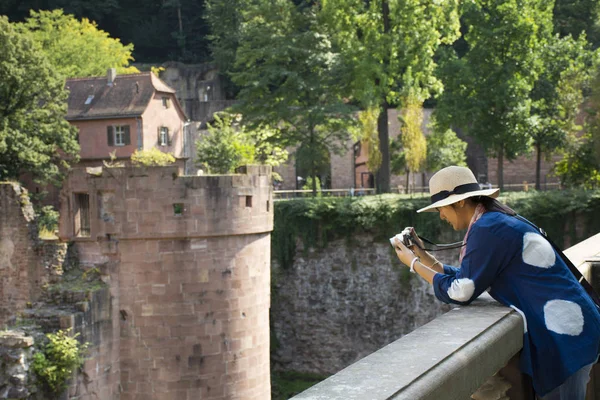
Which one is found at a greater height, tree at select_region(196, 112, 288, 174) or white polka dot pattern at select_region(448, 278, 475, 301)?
tree at select_region(196, 112, 288, 174)

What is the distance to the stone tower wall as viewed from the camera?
52.0 ft

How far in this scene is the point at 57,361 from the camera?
14.9 m

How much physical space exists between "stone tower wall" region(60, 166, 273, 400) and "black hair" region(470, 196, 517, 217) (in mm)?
12296

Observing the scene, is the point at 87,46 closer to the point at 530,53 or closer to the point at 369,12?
the point at 369,12

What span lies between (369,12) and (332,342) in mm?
11582

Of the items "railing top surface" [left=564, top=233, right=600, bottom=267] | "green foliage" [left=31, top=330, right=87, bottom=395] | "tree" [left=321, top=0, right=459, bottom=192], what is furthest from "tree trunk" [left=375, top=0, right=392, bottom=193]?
"railing top surface" [left=564, top=233, right=600, bottom=267]

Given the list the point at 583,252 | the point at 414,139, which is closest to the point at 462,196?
the point at 583,252

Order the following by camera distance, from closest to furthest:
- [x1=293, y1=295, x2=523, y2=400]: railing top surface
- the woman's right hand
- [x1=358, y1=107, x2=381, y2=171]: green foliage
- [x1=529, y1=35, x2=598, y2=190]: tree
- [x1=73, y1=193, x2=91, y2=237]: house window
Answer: [x1=293, y1=295, x2=523, y2=400]: railing top surface
the woman's right hand
[x1=73, y1=193, x2=91, y2=237]: house window
[x1=358, y1=107, x2=381, y2=171]: green foliage
[x1=529, y1=35, x2=598, y2=190]: tree

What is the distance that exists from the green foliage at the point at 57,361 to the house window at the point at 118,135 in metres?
28.9

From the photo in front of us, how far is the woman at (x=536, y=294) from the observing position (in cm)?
340

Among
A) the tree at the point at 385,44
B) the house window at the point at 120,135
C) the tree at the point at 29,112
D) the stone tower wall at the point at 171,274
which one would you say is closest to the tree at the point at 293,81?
the tree at the point at 385,44

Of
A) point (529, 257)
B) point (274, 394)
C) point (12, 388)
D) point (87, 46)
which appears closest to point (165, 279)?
point (12, 388)

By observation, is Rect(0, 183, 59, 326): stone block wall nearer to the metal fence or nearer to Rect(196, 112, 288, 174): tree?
the metal fence

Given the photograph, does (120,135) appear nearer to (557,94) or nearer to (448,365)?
(557,94)
